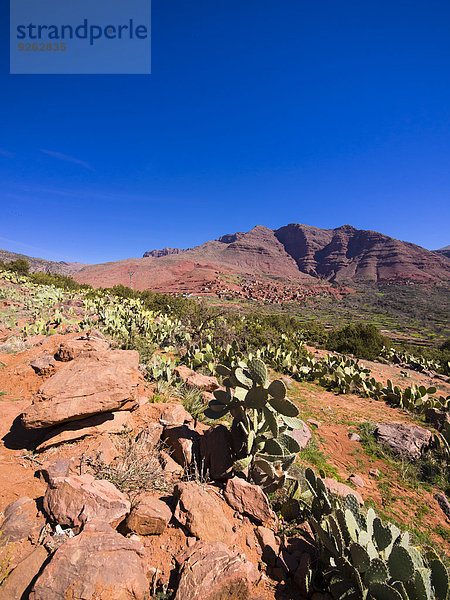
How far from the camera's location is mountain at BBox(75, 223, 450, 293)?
7856 centimetres

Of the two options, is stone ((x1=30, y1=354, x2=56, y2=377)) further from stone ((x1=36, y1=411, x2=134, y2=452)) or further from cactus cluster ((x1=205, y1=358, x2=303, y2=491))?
cactus cluster ((x1=205, y1=358, x2=303, y2=491))

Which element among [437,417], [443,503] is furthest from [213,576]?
[437,417]

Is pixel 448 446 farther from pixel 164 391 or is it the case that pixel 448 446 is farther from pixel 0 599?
pixel 0 599

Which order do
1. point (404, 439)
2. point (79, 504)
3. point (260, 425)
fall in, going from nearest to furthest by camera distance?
point (79, 504) < point (260, 425) < point (404, 439)

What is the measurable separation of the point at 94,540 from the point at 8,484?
1.25 metres

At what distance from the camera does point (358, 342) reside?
15.9 metres

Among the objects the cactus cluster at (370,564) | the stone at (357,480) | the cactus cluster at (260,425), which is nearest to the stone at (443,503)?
the stone at (357,480)

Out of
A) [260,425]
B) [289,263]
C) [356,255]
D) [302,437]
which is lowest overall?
[302,437]

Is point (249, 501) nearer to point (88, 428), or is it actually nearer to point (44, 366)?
point (88, 428)

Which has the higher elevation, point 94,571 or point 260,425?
point 260,425

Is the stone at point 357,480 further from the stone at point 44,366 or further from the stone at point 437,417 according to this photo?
the stone at point 44,366

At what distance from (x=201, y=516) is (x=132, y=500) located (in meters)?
0.67

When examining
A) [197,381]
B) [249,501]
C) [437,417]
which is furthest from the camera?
[437,417]

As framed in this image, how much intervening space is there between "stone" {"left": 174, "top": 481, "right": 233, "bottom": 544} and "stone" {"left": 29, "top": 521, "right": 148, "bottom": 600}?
423 mm
